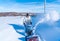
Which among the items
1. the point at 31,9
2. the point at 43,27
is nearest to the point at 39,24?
the point at 43,27

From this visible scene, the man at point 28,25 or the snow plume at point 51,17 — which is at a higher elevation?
the snow plume at point 51,17

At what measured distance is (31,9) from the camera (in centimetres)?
191

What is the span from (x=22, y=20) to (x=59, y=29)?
15.8 inches

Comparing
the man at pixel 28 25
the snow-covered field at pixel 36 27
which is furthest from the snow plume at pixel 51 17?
the man at pixel 28 25

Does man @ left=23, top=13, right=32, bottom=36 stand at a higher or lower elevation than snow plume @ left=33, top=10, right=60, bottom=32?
lower

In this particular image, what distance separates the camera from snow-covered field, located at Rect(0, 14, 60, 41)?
6.07ft

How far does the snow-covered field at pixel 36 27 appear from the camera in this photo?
1849 mm

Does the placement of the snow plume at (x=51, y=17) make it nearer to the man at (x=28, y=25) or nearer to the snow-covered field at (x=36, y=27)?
the snow-covered field at (x=36, y=27)

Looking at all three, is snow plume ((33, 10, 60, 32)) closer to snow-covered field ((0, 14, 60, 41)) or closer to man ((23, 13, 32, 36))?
snow-covered field ((0, 14, 60, 41))

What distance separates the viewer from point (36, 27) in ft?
6.16

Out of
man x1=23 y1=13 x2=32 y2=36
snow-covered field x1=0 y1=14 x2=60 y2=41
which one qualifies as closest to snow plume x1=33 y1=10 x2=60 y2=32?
snow-covered field x1=0 y1=14 x2=60 y2=41

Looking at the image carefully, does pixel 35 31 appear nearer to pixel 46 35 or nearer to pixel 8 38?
pixel 46 35

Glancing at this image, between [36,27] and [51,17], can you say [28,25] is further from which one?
[51,17]

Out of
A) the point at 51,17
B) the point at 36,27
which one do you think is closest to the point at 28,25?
the point at 36,27
